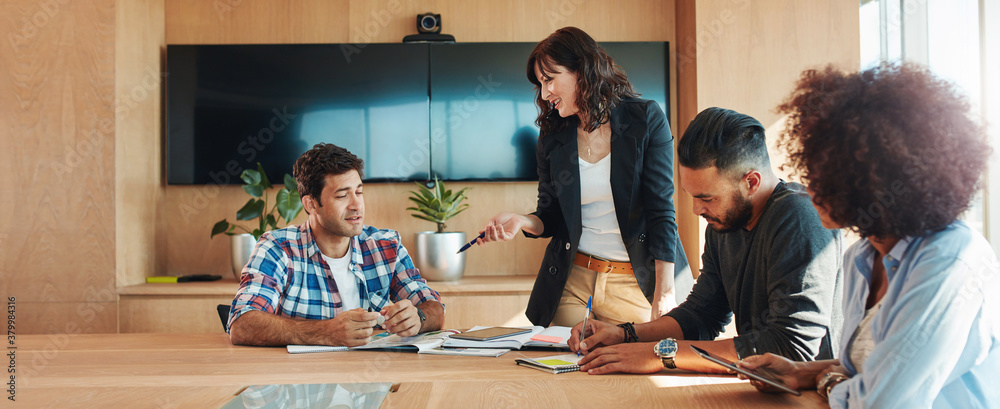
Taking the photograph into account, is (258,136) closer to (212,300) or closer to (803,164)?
(212,300)

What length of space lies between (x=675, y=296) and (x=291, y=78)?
2.67 metres

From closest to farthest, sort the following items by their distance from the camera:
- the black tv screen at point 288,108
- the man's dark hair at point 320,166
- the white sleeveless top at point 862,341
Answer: the white sleeveless top at point 862,341 < the man's dark hair at point 320,166 < the black tv screen at point 288,108

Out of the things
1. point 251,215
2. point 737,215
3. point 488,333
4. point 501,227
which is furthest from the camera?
point 251,215

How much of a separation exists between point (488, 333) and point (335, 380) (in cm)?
53

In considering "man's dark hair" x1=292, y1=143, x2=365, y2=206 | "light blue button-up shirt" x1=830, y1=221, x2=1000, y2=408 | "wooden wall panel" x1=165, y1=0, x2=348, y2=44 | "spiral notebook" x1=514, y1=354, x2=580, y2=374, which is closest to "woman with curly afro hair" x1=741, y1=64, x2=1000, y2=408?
"light blue button-up shirt" x1=830, y1=221, x2=1000, y2=408

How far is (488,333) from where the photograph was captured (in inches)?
72.7

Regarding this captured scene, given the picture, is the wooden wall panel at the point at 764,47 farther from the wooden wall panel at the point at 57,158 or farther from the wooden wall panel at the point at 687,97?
the wooden wall panel at the point at 57,158

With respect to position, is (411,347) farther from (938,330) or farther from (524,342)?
(938,330)

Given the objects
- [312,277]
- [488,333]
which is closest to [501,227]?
[488,333]

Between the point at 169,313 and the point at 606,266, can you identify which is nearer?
the point at 606,266

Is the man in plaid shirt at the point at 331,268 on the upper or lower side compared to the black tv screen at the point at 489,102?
lower

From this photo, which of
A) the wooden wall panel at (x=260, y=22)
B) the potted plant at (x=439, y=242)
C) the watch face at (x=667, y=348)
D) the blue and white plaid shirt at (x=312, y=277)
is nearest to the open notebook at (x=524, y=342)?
the watch face at (x=667, y=348)

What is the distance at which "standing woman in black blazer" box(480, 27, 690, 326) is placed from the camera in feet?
6.47

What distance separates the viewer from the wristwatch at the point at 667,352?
1.42m
